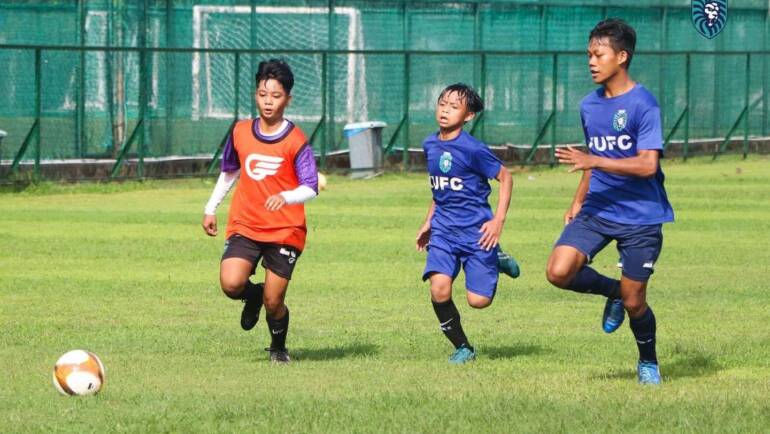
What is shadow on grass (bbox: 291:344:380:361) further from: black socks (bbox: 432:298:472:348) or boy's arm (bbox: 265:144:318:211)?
boy's arm (bbox: 265:144:318:211)

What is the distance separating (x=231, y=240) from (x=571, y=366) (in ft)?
6.91

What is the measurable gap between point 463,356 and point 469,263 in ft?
1.83

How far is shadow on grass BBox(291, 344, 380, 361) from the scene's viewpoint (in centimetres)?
981

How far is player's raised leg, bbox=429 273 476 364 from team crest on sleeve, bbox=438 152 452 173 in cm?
62

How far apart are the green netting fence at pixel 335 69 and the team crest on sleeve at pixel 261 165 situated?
13277 millimetres

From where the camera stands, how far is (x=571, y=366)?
930 centimetres

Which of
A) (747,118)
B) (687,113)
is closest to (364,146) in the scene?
(687,113)

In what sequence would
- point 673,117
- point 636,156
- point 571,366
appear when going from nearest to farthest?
point 636,156 < point 571,366 < point 673,117

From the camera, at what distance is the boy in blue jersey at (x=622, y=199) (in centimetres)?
842

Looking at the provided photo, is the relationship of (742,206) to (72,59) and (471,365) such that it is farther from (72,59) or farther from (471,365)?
(471,365)

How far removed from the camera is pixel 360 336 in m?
10.7

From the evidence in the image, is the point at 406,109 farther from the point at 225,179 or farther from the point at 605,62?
the point at 605,62

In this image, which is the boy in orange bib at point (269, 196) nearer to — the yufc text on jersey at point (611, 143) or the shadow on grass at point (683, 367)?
the yufc text on jersey at point (611, 143)

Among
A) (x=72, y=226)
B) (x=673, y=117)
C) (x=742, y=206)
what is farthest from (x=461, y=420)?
(x=673, y=117)
